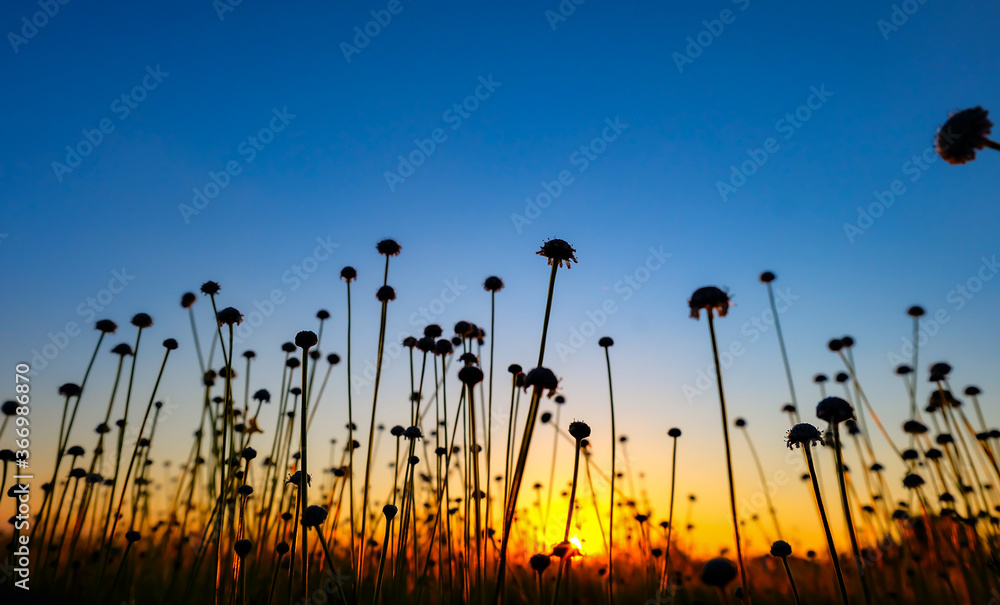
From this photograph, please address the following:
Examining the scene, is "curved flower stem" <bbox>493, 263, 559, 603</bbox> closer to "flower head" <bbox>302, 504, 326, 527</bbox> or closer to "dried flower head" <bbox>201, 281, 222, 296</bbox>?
"flower head" <bbox>302, 504, 326, 527</bbox>

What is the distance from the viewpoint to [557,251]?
294cm

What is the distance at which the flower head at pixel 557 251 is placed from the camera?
2.91 meters

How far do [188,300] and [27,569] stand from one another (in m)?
2.47

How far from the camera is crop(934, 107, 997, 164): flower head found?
6.29ft

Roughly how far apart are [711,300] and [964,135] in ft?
3.68

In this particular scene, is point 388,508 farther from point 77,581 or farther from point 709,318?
point 77,581

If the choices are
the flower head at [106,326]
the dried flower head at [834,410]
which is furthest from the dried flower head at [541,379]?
the flower head at [106,326]

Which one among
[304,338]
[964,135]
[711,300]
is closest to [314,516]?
[304,338]

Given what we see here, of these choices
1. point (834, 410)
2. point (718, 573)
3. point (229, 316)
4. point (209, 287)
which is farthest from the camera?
point (209, 287)

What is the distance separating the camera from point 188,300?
521 cm

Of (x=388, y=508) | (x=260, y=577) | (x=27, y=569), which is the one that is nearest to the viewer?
(x=388, y=508)

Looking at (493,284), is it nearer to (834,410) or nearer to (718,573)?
(834,410)

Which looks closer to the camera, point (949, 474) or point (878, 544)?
point (949, 474)

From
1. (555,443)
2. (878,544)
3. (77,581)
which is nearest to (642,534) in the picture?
(555,443)
